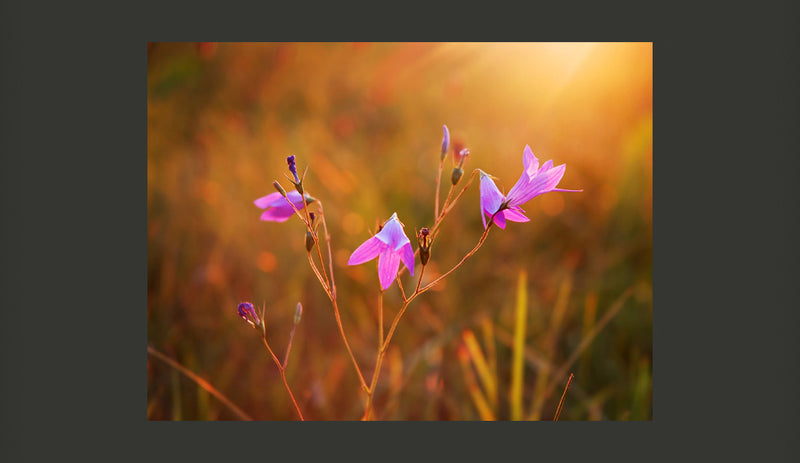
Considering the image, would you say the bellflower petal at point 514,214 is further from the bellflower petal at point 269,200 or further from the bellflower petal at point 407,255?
the bellflower petal at point 269,200

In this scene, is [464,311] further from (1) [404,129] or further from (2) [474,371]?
(1) [404,129]

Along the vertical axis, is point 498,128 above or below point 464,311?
above

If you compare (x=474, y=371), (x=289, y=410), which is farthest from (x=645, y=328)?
(x=289, y=410)

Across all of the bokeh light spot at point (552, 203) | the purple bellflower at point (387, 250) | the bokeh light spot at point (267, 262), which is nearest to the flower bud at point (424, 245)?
the purple bellflower at point (387, 250)

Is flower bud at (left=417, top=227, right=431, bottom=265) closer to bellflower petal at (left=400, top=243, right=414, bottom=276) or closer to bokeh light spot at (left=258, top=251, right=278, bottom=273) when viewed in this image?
bellflower petal at (left=400, top=243, right=414, bottom=276)

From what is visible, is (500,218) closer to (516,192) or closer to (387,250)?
(516,192)

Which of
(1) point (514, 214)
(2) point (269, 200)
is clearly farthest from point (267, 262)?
(1) point (514, 214)
